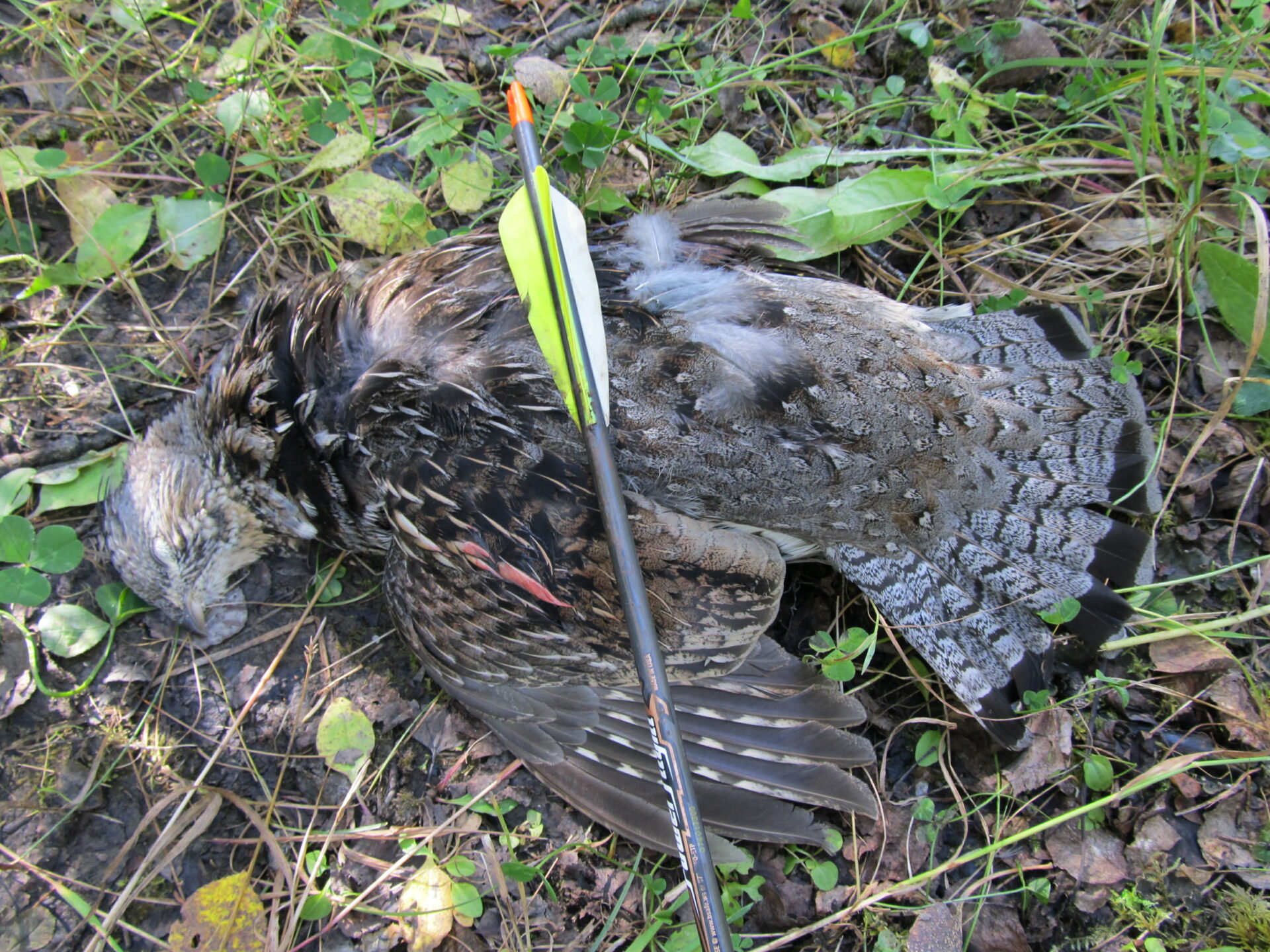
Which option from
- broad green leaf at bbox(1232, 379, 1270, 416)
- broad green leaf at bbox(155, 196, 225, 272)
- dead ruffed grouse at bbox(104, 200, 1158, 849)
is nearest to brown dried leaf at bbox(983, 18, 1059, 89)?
dead ruffed grouse at bbox(104, 200, 1158, 849)

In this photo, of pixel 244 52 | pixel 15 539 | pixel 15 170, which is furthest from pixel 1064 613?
pixel 15 170

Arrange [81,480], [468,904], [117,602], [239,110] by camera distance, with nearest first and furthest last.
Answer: [468,904] → [117,602] → [81,480] → [239,110]

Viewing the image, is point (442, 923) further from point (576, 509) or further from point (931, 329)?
point (931, 329)

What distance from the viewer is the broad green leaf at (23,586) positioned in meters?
2.81

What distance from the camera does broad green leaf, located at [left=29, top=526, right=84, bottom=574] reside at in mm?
2887

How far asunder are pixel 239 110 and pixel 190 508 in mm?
2003

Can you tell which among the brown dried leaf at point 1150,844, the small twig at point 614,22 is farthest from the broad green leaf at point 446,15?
the brown dried leaf at point 1150,844

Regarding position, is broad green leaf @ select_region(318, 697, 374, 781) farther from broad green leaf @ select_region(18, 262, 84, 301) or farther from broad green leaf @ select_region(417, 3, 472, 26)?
broad green leaf @ select_region(417, 3, 472, 26)

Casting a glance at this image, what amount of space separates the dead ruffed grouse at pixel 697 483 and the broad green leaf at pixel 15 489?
60 cm

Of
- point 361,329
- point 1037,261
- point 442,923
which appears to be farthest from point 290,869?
point 1037,261

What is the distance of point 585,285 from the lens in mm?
2494

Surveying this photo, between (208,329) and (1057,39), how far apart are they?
4.40 metres

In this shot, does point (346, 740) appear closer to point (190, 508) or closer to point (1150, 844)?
point (190, 508)

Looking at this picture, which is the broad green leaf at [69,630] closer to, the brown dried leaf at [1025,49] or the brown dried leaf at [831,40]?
the brown dried leaf at [831,40]
